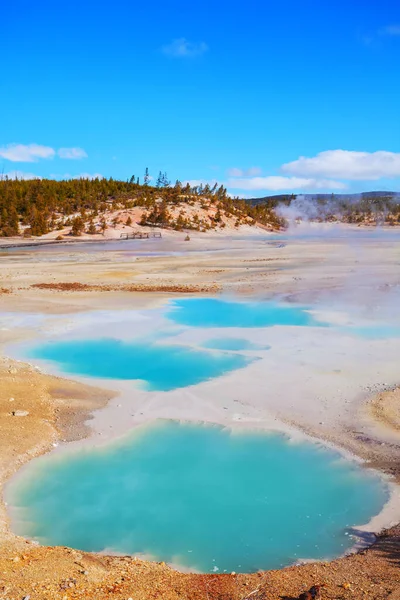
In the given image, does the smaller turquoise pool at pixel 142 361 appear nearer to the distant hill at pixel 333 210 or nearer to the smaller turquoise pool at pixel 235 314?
the smaller turquoise pool at pixel 235 314

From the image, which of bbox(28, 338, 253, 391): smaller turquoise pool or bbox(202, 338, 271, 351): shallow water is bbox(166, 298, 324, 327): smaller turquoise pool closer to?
bbox(202, 338, 271, 351): shallow water

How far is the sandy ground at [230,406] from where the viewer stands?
3947mm

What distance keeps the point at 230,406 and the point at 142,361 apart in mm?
2560

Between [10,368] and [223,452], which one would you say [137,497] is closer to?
A: [223,452]

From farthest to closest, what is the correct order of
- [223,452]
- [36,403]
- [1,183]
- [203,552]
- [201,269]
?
1. [1,183]
2. [201,269]
3. [36,403]
4. [223,452]
5. [203,552]

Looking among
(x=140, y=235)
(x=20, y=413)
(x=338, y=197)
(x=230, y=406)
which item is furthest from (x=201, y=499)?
(x=338, y=197)

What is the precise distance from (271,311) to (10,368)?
6.71 m

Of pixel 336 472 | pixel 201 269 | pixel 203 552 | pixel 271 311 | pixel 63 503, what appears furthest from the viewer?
pixel 201 269

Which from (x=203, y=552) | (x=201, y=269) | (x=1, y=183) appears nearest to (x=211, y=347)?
(x=203, y=552)

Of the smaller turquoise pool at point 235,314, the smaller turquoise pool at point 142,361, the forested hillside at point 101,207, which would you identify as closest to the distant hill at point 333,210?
the forested hillside at point 101,207

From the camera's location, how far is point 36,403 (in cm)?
762

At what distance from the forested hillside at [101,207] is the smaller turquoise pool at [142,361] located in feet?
106

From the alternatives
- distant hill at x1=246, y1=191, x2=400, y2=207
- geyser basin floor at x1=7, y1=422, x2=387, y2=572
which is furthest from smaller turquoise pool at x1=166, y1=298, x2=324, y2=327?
distant hill at x1=246, y1=191, x2=400, y2=207

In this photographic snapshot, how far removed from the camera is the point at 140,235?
43.5 m
